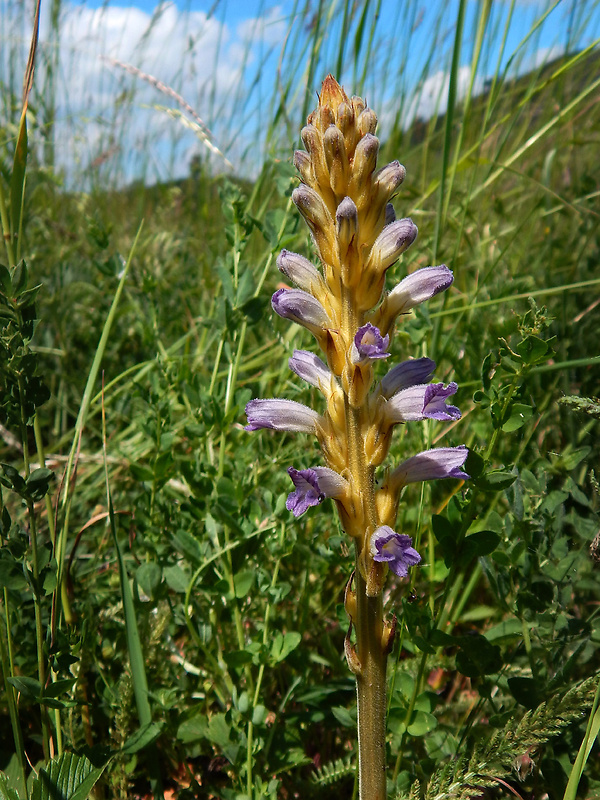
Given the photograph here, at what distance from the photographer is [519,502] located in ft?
4.97

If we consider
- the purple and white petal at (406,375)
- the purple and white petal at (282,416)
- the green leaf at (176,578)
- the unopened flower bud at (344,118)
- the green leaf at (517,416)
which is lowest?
the green leaf at (176,578)

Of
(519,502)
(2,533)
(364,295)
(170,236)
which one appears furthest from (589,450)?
(170,236)

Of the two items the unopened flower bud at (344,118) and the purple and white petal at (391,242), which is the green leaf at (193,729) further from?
the unopened flower bud at (344,118)

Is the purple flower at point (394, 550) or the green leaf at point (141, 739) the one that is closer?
the purple flower at point (394, 550)

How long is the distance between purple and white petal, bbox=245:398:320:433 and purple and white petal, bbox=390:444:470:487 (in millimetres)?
214

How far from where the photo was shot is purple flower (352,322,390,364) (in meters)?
1.20

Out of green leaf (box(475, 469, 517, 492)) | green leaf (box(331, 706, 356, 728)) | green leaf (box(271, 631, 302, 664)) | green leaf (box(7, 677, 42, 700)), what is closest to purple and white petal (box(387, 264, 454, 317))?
green leaf (box(475, 469, 517, 492))

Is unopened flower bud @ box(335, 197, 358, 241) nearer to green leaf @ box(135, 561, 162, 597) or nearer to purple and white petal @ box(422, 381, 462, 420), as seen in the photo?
purple and white petal @ box(422, 381, 462, 420)

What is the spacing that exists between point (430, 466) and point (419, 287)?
38cm

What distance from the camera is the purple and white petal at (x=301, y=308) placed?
1.30 metres

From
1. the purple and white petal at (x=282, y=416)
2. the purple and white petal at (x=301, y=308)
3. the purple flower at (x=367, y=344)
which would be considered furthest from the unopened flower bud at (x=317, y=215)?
the purple and white petal at (x=282, y=416)

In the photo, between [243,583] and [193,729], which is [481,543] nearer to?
[243,583]

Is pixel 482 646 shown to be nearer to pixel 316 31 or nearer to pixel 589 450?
pixel 589 450

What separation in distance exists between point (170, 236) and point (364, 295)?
3.53m
